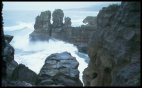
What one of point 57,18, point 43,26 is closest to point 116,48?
point 43,26

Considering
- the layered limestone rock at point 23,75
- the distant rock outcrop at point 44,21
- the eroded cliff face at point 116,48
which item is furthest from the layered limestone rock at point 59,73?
the distant rock outcrop at point 44,21

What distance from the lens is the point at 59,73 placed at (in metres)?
44.0

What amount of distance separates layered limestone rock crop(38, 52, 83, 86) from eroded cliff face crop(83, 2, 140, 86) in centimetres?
877

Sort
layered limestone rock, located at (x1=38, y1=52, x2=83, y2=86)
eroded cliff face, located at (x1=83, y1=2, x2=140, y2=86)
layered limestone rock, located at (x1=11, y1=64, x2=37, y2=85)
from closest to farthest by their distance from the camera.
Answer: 1. eroded cliff face, located at (x1=83, y1=2, x2=140, y2=86)
2. layered limestone rock, located at (x1=38, y1=52, x2=83, y2=86)
3. layered limestone rock, located at (x1=11, y1=64, x2=37, y2=85)

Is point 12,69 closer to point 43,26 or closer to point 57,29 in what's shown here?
point 43,26

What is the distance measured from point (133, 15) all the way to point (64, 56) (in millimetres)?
27262

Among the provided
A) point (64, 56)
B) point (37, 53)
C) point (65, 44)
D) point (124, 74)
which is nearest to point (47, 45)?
point (65, 44)

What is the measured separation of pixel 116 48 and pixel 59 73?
1851 cm

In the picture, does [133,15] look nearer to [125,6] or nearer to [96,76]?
[125,6]

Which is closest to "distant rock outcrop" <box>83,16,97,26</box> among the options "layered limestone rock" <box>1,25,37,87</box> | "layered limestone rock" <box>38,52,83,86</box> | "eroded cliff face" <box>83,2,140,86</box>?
"layered limestone rock" <box>38,52,83,86</box>

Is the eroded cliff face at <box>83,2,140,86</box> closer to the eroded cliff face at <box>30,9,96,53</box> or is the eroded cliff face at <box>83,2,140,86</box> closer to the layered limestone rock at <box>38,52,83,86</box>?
the layered limestone rock at <box>38,52,83,86</box>

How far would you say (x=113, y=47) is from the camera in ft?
89.1

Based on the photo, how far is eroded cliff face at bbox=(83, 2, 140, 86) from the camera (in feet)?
79.1

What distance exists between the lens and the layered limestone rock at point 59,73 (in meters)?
41.7
